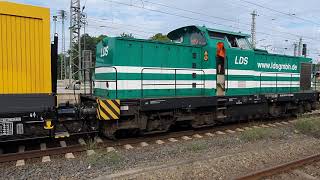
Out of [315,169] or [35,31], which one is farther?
[35,31]

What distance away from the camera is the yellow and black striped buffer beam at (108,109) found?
7625 millimetres

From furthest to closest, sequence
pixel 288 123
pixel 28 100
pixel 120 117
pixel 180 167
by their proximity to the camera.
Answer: pixel 288 123, pixel 120 117, pixel 28 100, pixel 180 167

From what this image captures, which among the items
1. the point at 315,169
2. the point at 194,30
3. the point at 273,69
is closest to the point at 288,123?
the point at 273,69

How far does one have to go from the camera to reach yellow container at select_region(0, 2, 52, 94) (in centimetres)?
646

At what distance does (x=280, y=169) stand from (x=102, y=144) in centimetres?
428

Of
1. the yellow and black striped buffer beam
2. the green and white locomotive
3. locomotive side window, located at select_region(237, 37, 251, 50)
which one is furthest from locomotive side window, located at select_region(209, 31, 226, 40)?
the yellow and black striped buffer beam

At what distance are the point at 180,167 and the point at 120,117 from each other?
2.73 m

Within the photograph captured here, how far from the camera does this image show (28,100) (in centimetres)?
662

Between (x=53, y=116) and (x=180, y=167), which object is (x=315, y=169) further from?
(x=53, y=116)

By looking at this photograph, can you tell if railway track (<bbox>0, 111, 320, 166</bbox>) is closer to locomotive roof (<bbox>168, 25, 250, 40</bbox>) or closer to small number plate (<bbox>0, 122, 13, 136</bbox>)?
small number plate (<bbox>0, 122, 13, 136</bbox>)

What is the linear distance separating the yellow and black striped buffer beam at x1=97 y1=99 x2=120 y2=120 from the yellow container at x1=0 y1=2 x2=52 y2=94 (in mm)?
1303

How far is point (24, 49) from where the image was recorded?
6684mm

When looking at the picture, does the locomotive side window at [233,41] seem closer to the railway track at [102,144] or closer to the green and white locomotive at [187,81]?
the green and white locomotive at [187,81]

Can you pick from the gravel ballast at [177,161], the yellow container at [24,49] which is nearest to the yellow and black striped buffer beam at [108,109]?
the gravel ballast at [177,161]
